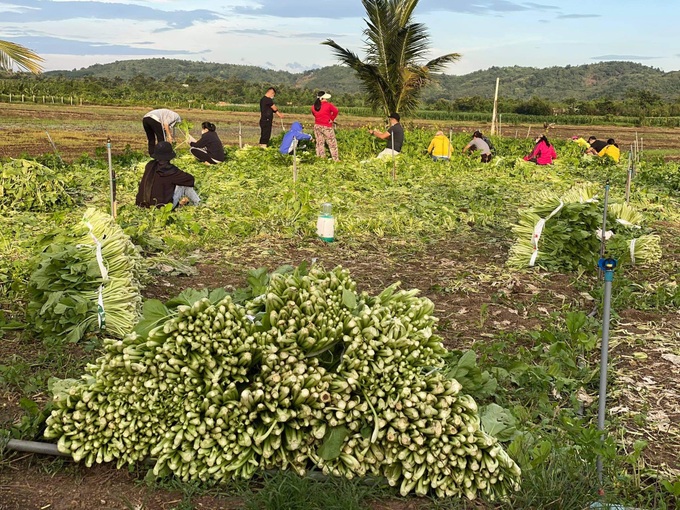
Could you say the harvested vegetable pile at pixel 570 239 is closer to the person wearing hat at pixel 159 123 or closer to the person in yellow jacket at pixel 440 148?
the person wearing hat at pixel 159 123

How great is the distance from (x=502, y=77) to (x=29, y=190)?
15064cm

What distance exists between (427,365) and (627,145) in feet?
101

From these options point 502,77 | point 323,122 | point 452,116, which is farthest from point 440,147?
point 502,77

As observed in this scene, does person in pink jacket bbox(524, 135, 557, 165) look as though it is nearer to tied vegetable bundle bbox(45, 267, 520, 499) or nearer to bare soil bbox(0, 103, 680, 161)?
bare soil bbox(0, 103, 680, 161)

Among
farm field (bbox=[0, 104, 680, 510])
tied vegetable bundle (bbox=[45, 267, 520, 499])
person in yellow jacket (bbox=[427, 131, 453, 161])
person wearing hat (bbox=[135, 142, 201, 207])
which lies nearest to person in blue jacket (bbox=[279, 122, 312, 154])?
farm field (bbox=[0, 104, 680, 510])

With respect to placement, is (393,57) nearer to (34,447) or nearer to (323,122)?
(323,122)

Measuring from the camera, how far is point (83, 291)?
508 cm

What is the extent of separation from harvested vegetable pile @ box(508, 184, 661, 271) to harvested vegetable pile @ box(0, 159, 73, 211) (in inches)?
240

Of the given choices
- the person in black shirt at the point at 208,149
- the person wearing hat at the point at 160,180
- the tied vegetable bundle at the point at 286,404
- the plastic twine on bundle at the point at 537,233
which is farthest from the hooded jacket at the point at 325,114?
the tied vegetable bundle at the point at 286,404

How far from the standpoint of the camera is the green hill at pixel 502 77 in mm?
127875

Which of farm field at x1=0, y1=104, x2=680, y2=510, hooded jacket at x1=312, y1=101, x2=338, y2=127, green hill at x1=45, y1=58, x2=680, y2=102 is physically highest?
green hill at x1=45, y1=58, x2=680, y2=102

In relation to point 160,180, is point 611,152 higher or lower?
higher

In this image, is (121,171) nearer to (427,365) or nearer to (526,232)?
(526,232)

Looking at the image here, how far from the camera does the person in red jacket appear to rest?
50.4ft
